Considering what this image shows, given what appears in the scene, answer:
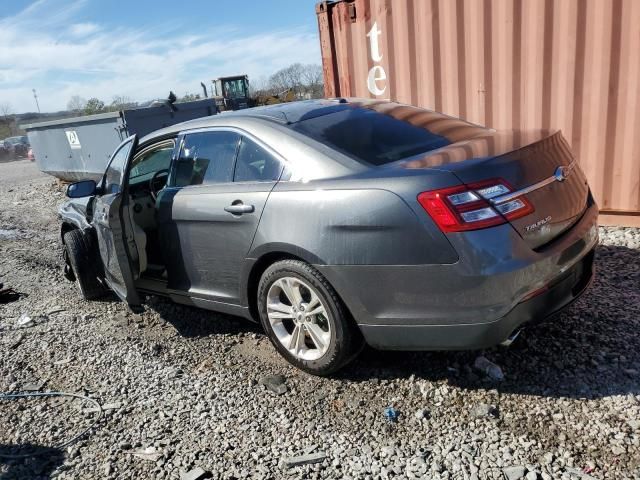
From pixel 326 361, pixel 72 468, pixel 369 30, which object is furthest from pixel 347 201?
pixel 369 30

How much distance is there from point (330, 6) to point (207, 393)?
17.1 ft

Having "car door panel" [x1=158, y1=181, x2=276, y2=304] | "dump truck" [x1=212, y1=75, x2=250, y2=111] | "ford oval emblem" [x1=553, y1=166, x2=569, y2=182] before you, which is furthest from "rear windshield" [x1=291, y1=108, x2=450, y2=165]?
"dump truck" [x1=212, y1=75, x2=250, y2=111]

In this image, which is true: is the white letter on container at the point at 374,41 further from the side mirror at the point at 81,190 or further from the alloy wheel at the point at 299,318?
the alloy wheel at the point at 299,318

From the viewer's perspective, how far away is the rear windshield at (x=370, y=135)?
3.10 m

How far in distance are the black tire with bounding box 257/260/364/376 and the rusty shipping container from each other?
356 centimetres

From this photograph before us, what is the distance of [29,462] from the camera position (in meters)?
2.87

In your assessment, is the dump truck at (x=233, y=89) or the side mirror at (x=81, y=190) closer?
the side mirror at (x=81, y=190)

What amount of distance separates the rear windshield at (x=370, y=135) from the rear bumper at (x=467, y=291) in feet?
2.23

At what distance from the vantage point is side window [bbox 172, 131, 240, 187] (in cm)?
365

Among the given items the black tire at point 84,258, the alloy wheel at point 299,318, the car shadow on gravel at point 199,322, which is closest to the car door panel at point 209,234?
the alloy wheel at point 299,318

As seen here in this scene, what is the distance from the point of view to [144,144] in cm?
440

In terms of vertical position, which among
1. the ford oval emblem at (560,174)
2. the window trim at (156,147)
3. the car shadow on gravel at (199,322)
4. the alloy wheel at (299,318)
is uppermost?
the window trim at (156,147)

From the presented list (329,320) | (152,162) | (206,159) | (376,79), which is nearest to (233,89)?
(376,79)

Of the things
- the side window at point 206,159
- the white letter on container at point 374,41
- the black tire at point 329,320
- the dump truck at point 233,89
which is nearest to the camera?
the black tire at point 329,320
